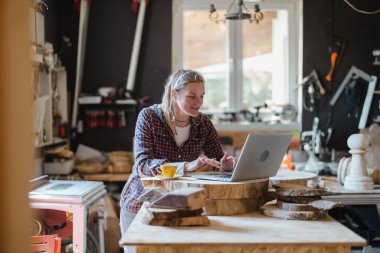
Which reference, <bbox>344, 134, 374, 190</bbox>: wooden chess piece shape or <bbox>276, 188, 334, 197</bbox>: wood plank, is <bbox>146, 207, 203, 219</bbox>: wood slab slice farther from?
<bbox>344, 134, 374, 190</bbox>: wooden chess piece shape

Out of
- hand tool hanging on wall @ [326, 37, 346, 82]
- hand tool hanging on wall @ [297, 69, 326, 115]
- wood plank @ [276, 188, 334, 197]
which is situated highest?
hand tool hanging on wall @ [326, 37, 346, 82]

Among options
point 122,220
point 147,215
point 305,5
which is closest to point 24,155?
point 147,215

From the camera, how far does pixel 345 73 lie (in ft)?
18.1

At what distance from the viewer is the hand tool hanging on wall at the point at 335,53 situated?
18.0ft

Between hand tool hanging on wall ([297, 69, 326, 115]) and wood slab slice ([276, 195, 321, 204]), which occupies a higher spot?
hand tool hanging on wall ([297, 69, 326, 115])

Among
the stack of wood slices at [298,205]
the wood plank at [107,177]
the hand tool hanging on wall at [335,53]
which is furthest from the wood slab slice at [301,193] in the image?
the hand tool hanging on wall at [335,53]

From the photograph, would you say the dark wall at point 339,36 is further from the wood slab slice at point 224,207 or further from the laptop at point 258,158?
the wood slab slice at point 224,207

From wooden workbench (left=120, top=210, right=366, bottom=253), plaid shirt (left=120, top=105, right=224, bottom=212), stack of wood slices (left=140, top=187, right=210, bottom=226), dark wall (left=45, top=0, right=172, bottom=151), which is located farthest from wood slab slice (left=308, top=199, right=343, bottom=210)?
dark wall (left=45, top=0, right=172, bottom=151)

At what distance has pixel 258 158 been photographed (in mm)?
2137

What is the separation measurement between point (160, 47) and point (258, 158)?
355cm

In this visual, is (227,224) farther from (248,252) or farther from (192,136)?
(192,136)

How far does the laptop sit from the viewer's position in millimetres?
2039

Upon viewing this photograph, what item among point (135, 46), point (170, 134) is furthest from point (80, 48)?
point (170, 134)

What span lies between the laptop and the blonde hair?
407 mm
